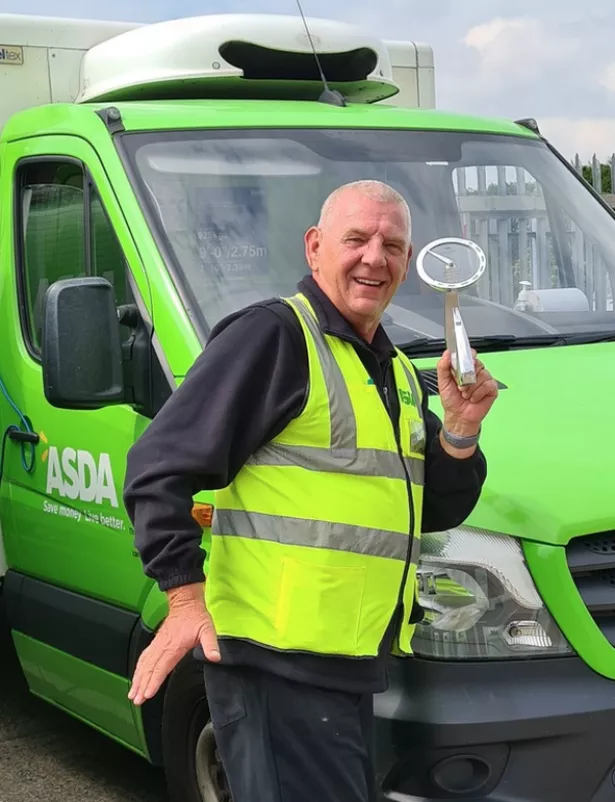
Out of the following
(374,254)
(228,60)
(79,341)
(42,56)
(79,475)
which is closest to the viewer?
(374,254)

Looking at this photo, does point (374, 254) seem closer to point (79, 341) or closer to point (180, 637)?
point (180, 637)

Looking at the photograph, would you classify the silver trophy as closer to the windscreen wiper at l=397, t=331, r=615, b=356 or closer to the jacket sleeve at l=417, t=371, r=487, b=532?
the jacket sleeve at l=417, t=371, r=487, b=532

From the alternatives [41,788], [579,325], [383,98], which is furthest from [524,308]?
[41,788]

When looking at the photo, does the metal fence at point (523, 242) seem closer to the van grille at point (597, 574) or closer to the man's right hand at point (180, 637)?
the van grille at point (597, 574)

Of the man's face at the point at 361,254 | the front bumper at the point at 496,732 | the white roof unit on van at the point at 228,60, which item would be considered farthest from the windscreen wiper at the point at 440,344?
the white roof unit on van at the point at 228,60

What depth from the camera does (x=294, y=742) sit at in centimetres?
251

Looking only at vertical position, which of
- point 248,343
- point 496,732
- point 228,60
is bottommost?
point 496,732

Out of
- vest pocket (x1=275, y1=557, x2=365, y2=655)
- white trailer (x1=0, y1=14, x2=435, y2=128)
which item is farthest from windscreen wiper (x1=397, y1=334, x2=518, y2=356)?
white trailer (x1=0, y1=14, x2=435, y2=128)

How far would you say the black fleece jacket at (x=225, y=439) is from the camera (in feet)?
7.95

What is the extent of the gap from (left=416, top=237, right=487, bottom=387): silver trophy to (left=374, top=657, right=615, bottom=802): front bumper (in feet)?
2.41

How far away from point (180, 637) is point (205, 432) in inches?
15.6

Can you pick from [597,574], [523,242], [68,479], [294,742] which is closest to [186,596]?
[294,742]

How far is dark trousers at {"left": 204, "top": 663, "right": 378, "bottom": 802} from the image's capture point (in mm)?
2514

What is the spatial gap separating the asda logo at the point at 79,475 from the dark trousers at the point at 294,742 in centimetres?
126
